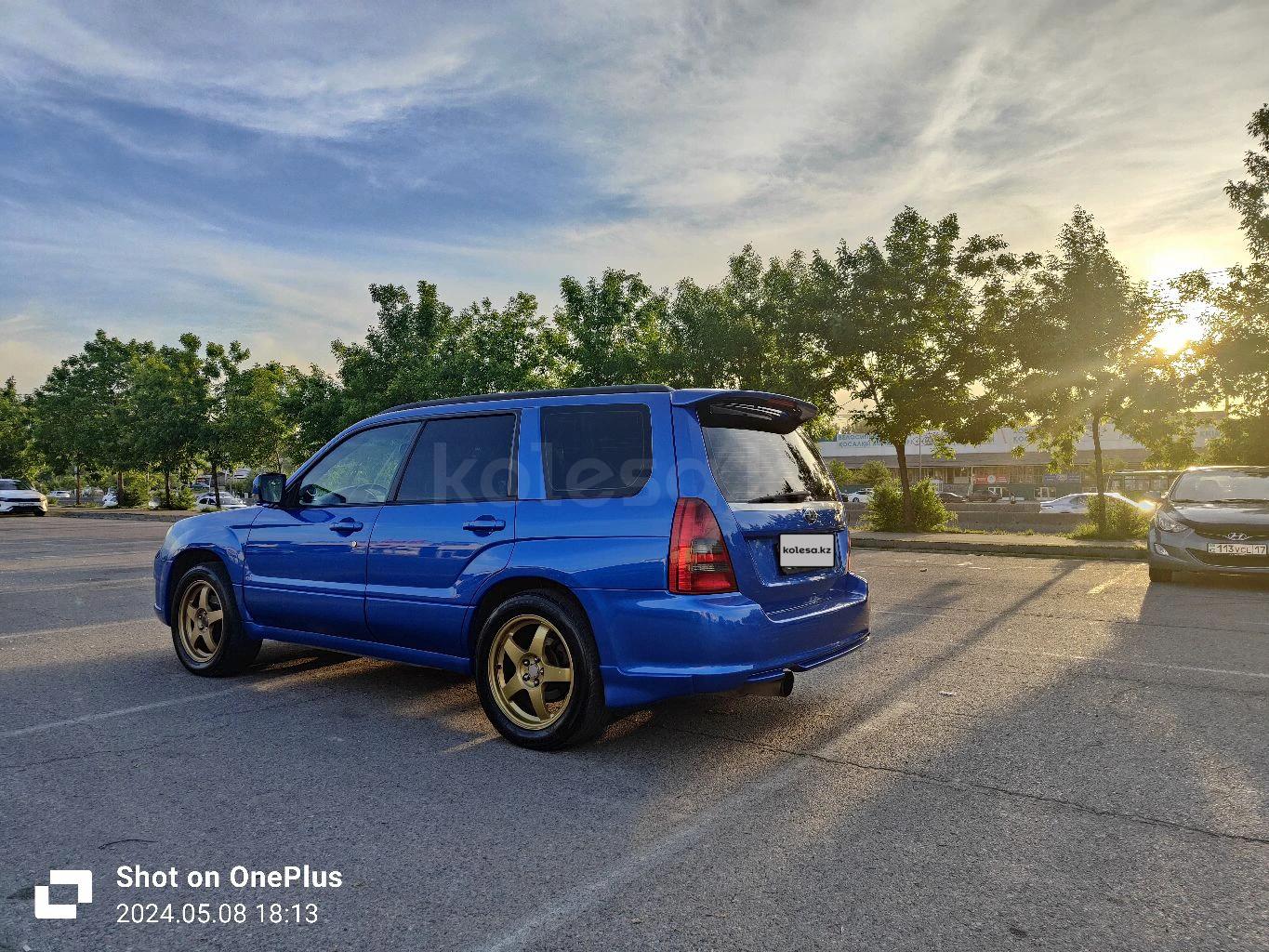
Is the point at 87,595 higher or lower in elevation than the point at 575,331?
lower

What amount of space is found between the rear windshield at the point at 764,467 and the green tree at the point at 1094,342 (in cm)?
1689

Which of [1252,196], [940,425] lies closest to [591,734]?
[940,425]

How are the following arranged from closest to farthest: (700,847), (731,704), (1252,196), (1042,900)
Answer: (1042,900) < (700,847) < (731,704) < (1252,196)

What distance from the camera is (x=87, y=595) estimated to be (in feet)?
35.1

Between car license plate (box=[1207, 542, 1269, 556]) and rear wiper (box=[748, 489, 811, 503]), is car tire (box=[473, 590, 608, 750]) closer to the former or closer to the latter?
rear wiper (box=[748, 489, 811, 503])

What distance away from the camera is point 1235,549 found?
425 inches

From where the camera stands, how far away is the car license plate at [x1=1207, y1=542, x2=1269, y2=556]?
10703 mm

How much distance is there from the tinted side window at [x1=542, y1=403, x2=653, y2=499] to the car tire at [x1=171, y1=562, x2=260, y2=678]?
2763 millimetres

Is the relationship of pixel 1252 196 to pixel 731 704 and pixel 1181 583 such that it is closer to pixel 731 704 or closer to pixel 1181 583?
pixel 1181 583

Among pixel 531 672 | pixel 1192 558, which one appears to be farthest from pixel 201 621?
pixel 1192 558

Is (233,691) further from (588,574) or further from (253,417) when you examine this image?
(253,417)

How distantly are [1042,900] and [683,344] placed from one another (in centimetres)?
3040

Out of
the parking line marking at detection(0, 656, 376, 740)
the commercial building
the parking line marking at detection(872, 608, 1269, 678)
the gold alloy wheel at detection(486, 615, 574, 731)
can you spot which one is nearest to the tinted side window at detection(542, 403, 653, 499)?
the gold alloy wheel at detection(486, 615, 574, 731)

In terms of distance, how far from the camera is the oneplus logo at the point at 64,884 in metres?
2.79
